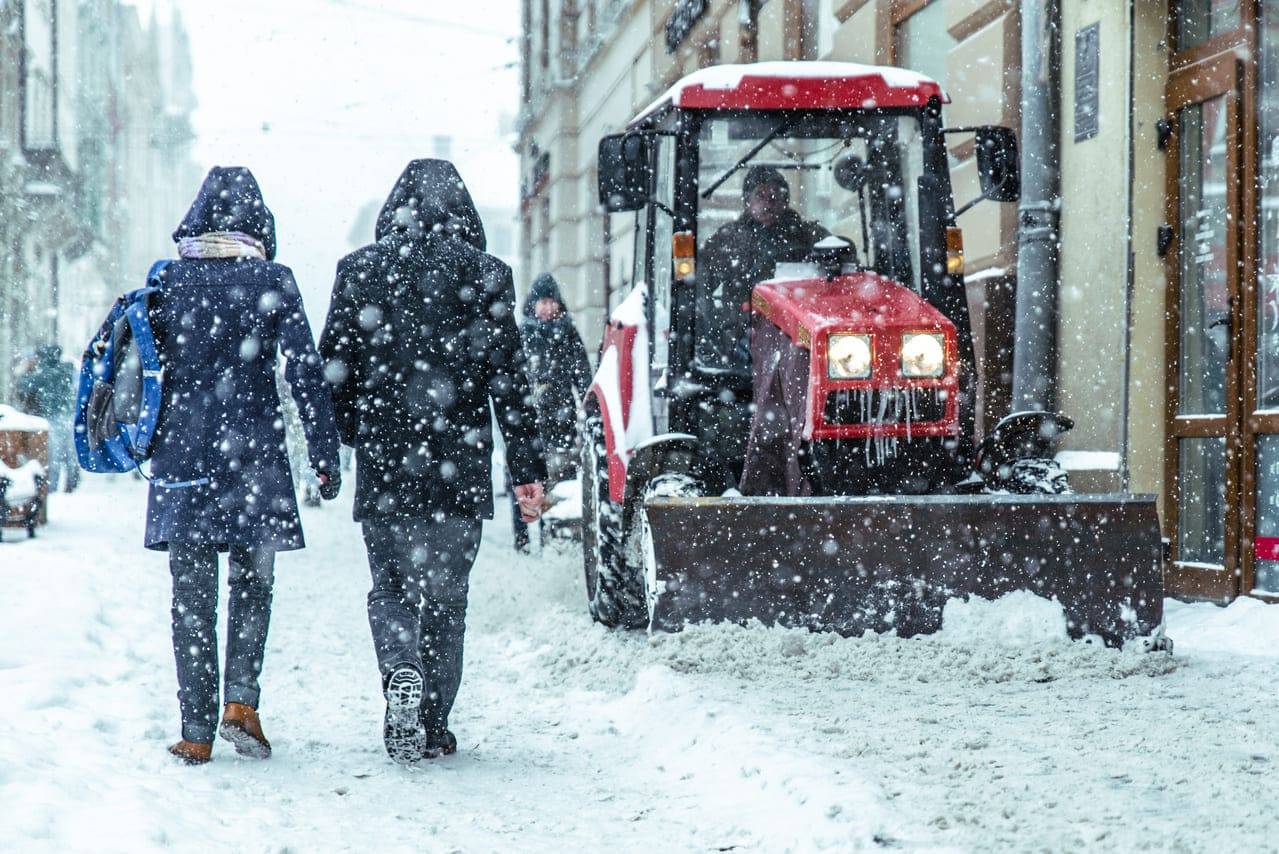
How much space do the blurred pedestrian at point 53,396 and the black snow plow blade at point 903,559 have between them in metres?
12.6

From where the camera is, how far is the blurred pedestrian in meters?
17.1

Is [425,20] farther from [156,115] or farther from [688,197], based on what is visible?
[156,115]

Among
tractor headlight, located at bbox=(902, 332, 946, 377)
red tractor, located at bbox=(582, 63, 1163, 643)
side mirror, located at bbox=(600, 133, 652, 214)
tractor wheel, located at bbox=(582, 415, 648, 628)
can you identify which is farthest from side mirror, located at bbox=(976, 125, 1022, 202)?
tractor wheel, located at bbox=(582, 415, 648, 628)

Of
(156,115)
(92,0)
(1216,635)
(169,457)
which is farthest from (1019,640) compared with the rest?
(156,115)

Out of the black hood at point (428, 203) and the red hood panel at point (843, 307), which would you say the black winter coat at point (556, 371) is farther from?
the black hood at point (428, 203)

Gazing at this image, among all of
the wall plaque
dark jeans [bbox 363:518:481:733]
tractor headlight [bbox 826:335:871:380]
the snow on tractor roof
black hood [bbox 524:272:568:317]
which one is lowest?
dark jeans [bbox 363:518:481:733]

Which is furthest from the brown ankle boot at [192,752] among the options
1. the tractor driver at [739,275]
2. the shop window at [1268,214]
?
the shop window at [1268,214]

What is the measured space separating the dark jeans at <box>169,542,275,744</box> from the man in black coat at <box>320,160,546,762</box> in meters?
0.36

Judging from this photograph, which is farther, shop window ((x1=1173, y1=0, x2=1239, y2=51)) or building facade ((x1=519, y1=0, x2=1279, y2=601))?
shop window ((x1=1173, y1=0, x2=1239, y2=51))

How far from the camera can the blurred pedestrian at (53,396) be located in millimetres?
17141

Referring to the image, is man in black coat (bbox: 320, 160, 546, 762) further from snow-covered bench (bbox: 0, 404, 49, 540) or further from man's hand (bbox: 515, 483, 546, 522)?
snow-covered bench (bbox: 0, 404, 49, 540)

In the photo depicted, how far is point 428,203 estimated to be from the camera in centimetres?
505

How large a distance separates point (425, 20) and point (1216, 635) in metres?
23.9

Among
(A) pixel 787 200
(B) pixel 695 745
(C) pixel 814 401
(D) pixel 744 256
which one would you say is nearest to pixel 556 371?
(D) pixel 744 256
